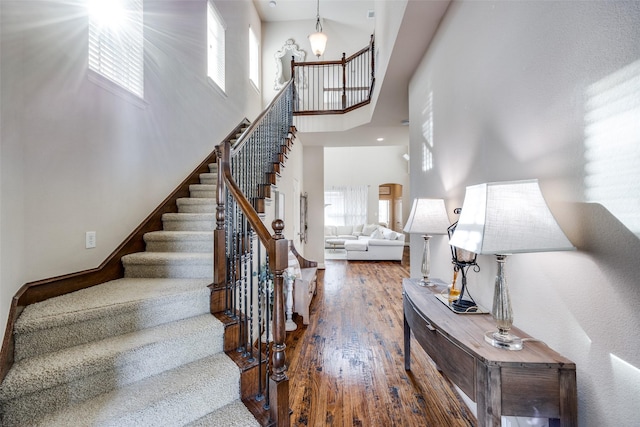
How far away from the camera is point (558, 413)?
3.29 ft

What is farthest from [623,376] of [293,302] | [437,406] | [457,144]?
[293,302]

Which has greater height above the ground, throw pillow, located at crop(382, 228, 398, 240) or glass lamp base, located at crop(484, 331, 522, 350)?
glass lamp base, located at crop(484, 331, 522, 350)

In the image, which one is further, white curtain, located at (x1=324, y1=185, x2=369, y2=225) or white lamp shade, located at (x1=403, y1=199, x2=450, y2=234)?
white curtain, located at (x1=324, y1=185, x2=369, y2=225)

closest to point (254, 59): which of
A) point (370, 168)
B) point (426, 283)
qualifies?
point (426, 283)

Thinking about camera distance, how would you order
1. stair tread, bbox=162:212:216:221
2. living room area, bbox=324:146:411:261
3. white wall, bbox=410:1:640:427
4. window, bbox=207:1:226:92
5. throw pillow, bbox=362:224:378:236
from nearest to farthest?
white wall, bbox=410:1:640:427 → stair tread, bbox=162:212:216:221 → window, bbox=207:1:226:92 → throw pillow, bbox=362:224:378:236 → living room area, bbox=324:146:411:261

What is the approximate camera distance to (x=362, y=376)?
2.35 meters

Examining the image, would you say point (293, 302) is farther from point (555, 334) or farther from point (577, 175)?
point (577, 175)

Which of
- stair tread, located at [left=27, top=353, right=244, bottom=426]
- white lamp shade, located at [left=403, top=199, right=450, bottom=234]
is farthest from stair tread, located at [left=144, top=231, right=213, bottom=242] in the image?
white lamp shade, located at [left=403, top=199, right=450, bottom=234]

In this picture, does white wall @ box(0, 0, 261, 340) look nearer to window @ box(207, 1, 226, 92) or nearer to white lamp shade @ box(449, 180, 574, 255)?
window @ box(207, 1, 226, 92)

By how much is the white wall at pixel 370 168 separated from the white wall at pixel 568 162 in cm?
925

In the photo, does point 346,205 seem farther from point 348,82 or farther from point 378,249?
point 348,82

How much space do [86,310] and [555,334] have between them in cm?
238

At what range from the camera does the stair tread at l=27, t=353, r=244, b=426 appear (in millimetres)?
1284

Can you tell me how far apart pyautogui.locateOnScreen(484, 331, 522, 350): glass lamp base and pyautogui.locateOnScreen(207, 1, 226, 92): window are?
14.6ft
